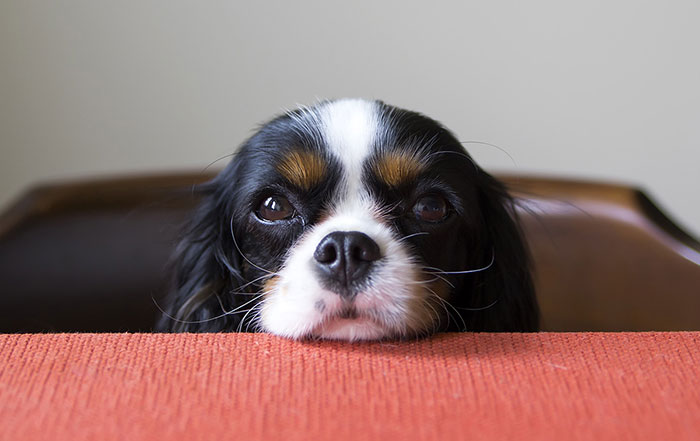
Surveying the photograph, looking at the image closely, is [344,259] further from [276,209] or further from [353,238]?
[276,209]

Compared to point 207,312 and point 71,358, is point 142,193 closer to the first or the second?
point 207,312

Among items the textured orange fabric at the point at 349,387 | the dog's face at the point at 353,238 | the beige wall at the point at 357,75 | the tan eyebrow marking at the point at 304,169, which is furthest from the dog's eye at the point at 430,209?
the beige wall at the point at 357,75

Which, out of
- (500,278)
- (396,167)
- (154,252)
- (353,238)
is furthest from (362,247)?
(154,252)

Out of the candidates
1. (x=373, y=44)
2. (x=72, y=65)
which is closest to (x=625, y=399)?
(x=373, y=44)

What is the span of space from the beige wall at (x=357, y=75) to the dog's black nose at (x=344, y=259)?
1535 millimetres

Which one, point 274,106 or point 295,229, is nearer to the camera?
point 295,229

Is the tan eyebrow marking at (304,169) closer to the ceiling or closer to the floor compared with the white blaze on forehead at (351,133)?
closer to the floor

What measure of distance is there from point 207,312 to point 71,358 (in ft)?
1.56

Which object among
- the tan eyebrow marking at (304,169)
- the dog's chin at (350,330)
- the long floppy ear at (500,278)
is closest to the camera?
the dog's chin at (350,330)

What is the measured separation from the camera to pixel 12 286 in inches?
67.2

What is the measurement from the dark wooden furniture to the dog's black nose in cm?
71

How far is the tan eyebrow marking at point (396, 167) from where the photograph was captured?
3.73 ft

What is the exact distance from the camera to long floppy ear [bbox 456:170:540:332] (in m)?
1.32

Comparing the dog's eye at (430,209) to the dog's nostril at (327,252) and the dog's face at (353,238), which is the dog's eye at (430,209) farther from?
the dog's nostril at (327,252)
